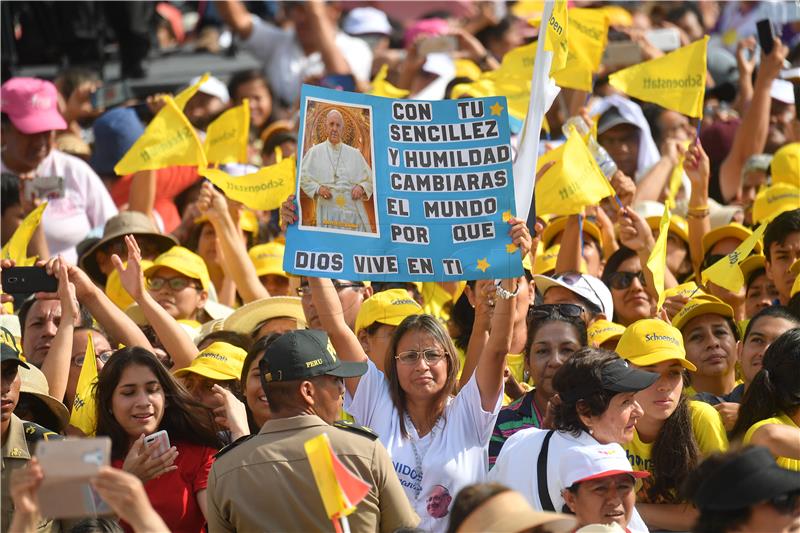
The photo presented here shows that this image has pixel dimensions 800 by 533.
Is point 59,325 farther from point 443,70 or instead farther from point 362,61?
point 362,61

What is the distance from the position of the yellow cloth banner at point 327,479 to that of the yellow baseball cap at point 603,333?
2611mm

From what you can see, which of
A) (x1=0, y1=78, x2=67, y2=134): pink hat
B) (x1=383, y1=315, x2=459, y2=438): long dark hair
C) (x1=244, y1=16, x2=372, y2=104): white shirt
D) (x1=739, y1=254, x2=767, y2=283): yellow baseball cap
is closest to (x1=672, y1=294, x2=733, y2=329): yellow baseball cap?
(x1=739, y1=254, x2=767, y2=283): yellow baseball cap

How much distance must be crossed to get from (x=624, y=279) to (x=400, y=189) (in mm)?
1950

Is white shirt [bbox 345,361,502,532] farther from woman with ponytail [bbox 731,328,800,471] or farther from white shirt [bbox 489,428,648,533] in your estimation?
woman with ponytail [bbox 731,328,800,471]

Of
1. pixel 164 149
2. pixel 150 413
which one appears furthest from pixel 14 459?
pixel 164 149

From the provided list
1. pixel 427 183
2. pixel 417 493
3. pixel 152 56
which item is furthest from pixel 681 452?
pixel 152 56

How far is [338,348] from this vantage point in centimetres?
679

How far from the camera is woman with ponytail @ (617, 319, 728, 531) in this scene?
251 inches

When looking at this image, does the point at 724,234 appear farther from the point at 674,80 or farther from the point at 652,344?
the point at 652,344

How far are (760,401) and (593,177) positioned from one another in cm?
238

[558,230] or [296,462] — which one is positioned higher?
[558,230]

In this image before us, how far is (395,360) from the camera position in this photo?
648 centimetres

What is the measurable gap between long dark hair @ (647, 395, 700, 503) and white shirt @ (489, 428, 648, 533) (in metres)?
0.80

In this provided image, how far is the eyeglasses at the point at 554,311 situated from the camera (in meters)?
7.12
